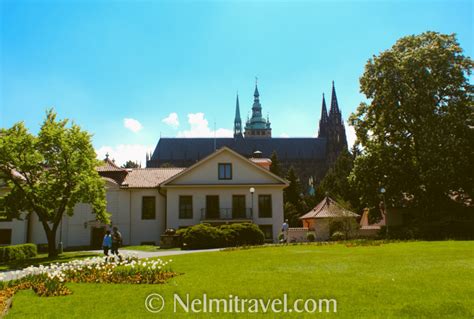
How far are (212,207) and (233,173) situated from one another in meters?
3.59

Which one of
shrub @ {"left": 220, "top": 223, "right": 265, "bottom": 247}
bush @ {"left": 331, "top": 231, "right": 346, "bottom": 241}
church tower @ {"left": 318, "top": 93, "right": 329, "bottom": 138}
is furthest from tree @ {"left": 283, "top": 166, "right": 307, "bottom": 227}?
church tower @ {"left": 318, "top": 93, "right": 329, "bottom": 138}

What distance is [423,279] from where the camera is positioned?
429 inches

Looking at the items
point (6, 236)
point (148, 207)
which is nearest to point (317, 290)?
point (148, 207)

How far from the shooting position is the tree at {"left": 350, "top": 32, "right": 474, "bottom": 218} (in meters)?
34.5

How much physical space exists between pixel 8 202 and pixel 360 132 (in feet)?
93.3

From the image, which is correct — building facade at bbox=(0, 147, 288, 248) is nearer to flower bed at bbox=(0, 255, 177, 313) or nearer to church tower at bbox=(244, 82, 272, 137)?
flower bed at bbox=(0, 255, 177, 313)

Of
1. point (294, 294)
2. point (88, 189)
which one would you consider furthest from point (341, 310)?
point (88, 189)

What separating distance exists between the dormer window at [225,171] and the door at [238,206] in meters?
1.95

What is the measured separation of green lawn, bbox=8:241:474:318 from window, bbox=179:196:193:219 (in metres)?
25.4

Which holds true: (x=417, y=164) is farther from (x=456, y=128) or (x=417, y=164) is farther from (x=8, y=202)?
(x=8, y=202)

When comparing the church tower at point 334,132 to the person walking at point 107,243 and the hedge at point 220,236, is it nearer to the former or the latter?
the hedge at point 220,236

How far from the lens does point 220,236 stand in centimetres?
2917

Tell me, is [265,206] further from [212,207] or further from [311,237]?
[311,237]

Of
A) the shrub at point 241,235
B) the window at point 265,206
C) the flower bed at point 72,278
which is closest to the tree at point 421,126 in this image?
the window at point 265,206
